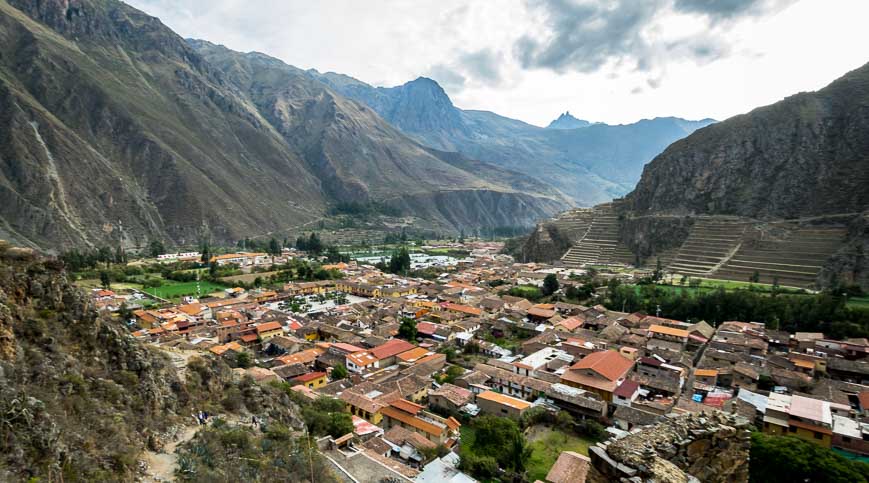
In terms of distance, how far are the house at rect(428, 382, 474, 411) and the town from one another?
3.0 inches

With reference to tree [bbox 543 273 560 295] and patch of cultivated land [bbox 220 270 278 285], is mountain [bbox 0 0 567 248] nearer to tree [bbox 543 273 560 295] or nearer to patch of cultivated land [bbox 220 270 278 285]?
patch of cultivated land [bbox 220 270 278 285]

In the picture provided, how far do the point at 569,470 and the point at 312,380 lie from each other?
15.8m

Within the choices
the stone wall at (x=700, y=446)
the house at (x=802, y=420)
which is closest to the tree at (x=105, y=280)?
the stone wall at (x=700, y=446)

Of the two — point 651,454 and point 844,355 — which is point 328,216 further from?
point 651,454

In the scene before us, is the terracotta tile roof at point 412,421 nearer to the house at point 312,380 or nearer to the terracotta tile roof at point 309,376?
the house at point 312,380

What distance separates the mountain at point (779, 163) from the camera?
65562 millimetres

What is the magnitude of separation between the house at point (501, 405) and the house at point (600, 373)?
3.87 m

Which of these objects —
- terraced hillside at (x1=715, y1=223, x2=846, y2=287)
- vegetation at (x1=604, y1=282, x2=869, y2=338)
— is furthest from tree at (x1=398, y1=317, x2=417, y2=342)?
terraced hillside at (x1=715, y1=223, x2=846, y2=287)

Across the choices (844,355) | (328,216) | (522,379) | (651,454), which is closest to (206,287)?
(522,379)

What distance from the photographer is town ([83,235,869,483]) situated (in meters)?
18.5

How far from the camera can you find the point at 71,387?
9852mm

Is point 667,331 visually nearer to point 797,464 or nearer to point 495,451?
point 797,464

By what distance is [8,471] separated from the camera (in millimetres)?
6770

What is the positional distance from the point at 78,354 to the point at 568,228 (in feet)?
283
